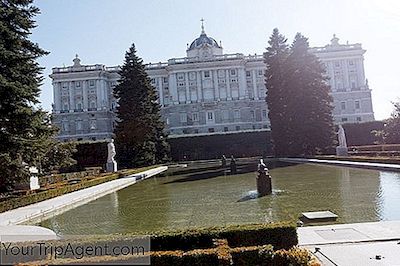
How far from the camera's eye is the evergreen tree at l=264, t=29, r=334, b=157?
33.9 metres

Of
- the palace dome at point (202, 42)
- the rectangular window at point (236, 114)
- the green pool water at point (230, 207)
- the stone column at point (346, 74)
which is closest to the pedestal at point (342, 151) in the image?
the green pool water at point (230, 207)

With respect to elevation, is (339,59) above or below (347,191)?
above

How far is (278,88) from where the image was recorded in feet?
123

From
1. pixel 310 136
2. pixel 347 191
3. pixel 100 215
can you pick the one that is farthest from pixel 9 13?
pixel 310 136

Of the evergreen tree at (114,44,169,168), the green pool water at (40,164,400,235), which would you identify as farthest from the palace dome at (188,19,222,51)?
the green pool water at (40,164,400,235)

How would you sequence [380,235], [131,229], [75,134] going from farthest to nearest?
[75,134] < [131,229] < [380,235]

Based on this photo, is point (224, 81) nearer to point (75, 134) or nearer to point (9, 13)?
point (75, 134)

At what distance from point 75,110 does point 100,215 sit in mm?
69866

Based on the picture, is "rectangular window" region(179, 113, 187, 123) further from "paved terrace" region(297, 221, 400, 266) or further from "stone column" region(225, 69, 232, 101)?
"paved terrace" region(297, 221, 400, 266)

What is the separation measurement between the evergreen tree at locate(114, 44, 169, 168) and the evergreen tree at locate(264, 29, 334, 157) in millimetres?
11015

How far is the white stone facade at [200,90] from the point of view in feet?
244

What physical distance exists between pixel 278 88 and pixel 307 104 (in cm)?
385

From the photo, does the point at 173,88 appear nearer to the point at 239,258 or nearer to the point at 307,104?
the point at 307,104

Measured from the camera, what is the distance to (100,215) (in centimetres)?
1073
